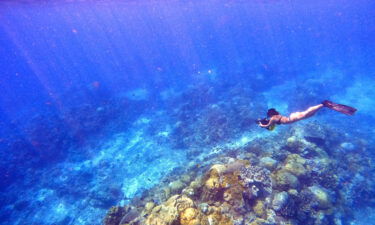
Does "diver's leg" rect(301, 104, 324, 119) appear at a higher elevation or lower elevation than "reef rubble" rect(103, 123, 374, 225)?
higher

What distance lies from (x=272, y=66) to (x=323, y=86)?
9740 millimetres

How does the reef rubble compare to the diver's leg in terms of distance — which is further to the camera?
the reef rubble

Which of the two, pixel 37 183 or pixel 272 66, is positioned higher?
pixel 37 183

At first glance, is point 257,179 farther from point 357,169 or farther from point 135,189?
point 135,189

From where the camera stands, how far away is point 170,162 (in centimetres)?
1434

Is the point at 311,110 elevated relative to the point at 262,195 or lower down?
elevated

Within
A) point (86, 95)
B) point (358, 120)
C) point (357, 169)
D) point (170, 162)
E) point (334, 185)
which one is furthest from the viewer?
point (86, 95)

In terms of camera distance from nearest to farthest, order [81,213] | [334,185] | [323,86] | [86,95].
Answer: [334,185]
[81,213]
[323,86]
[86,95]

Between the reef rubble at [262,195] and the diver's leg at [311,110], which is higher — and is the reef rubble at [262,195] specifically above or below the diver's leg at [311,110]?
below

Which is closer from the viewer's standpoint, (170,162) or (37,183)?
(170,162)

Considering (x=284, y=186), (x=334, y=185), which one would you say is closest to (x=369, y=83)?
(x=334, y=185)

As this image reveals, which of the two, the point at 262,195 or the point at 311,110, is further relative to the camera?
the point at 262,195

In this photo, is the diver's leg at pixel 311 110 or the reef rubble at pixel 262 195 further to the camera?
the reef rubble at pixel 262 195

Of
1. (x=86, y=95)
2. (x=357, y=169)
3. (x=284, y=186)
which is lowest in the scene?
(x=357, y=169)
